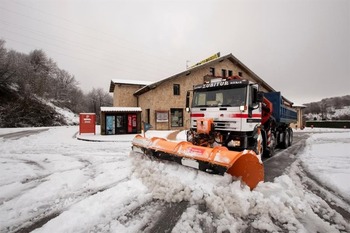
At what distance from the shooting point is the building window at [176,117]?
2298cm

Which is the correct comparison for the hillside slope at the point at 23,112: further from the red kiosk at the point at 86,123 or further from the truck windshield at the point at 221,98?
A: the truck windshield at the point at 221,98

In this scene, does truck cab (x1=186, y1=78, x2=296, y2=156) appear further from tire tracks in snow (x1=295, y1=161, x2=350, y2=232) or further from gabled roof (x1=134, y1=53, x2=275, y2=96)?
gabled roof (x1=134, y1=53, x2=275, y2=96)

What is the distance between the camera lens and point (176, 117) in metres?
23.2

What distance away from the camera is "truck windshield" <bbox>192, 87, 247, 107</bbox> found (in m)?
6.26

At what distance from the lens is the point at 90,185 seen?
181 inches

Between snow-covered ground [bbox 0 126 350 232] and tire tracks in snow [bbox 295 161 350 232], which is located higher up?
snow-covered ground [bbox 0 126 350 232]

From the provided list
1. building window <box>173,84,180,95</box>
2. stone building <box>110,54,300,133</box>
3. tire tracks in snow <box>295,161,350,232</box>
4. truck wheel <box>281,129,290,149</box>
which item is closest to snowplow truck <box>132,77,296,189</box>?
Answer: tire tracks in snow <box>295,161,350,232</box>

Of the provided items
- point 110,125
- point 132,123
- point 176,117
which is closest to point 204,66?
point 176,117

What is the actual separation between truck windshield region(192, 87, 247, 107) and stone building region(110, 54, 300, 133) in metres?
13.6

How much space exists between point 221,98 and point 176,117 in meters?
16.6

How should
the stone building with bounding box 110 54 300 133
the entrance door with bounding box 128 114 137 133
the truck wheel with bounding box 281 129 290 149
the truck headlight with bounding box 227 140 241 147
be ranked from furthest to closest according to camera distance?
the stone building with bounding box 110 54 300 133 → the entrance door with bounding box 128 114 137 133 → the truck wheel with bounding box 281 129 290 149 → the truck headlight with bounding box 227 140 241 147

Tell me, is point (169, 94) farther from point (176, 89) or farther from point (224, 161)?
point (224, 161)

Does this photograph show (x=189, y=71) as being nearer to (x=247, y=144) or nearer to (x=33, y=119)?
(x=247, y=144)

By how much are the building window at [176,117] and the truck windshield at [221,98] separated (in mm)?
15553
